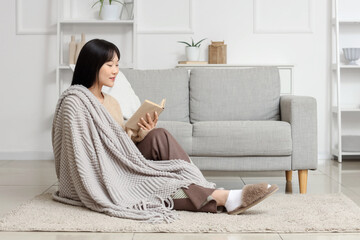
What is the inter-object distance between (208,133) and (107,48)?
2.80 feet

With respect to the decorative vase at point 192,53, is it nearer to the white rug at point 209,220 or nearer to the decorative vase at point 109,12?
the decorative vase at point 109,12

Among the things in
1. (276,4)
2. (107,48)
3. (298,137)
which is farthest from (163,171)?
(276,4)

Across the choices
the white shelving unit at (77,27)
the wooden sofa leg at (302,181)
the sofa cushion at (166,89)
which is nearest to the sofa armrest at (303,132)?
the wooden sofa leg at (302,181)

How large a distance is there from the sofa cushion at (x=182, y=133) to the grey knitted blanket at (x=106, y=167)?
1.91ft

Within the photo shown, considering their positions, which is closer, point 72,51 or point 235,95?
point 235,95

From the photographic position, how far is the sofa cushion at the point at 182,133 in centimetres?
314

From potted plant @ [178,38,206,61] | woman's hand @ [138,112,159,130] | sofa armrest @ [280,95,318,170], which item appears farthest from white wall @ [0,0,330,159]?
woman's hand @ [138,112,159,130]

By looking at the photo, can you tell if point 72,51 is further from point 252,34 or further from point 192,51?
point 252,34

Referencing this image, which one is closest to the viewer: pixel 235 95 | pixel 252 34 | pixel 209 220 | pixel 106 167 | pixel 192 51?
pixel 209 220

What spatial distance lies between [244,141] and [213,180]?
27.3 inches

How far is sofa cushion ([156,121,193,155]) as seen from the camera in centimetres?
314

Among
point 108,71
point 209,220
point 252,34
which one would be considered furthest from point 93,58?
point 252,34

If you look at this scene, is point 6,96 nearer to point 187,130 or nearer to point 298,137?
point 187,130

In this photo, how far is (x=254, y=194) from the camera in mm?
2320
